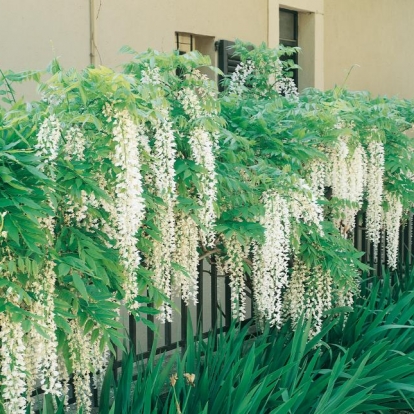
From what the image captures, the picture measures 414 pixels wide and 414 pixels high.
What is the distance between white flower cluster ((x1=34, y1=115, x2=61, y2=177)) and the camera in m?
3.16

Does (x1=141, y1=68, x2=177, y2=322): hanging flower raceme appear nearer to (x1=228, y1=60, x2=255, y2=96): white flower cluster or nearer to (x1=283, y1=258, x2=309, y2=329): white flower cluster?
(x1=283, y1=258, x2=309, y2=329): white flower cluster

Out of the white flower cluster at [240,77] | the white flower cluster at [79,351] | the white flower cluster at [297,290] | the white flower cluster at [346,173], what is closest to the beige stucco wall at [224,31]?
the white flower cluster at [240,77]

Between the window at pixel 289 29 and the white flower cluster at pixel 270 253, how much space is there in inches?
182

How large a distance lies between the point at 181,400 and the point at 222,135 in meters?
1.38

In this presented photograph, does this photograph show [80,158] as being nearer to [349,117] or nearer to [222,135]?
[222,135]

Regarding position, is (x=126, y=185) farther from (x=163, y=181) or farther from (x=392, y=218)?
(x=392, y=218)

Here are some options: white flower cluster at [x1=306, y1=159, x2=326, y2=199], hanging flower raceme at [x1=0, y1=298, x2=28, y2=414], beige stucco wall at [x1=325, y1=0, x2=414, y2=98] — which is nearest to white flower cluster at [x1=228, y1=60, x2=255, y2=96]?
white flower cluster at [x1=306, y1=159, x2=326, y2=199]

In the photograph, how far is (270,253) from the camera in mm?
4543

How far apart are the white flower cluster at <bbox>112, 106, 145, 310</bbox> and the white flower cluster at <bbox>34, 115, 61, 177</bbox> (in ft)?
0.89

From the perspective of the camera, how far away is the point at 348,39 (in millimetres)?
9531

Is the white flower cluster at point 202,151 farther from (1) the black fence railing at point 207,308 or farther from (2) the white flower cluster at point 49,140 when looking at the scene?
(2) the white flower cluster at point 49,140

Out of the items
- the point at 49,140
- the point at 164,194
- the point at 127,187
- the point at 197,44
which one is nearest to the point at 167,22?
the point at 197,44

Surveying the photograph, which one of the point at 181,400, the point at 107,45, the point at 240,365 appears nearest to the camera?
the point at 181,400

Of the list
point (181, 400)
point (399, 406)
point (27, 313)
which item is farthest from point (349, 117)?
point (27, 313)
